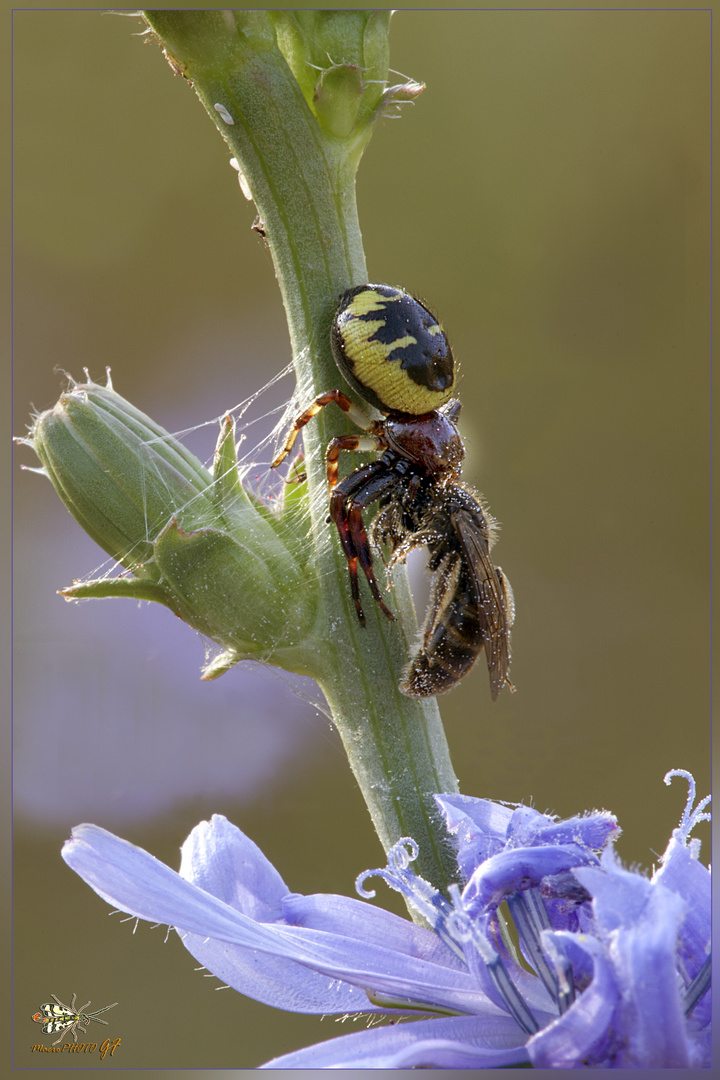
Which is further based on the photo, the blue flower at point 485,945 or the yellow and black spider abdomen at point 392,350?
the yellow and black spider abdomen at point 392,350

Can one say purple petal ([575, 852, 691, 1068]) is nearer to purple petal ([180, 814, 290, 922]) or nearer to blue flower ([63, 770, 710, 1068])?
blue flower ([63, 770, 710, 1068])

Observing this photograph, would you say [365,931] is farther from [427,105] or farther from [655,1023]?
[427,105]

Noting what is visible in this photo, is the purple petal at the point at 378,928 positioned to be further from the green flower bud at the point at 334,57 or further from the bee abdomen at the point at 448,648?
the green flower bud at the point at 334,57

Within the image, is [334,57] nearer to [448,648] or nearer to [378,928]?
[448,648]

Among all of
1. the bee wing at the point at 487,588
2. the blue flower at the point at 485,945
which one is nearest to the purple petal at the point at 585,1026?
the blue flower at the point at 485,945

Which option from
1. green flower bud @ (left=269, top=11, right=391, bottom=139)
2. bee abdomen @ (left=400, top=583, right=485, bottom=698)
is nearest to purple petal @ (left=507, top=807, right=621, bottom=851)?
bee abdomen @ (left=400, top=583, right=485, bottom=698)
